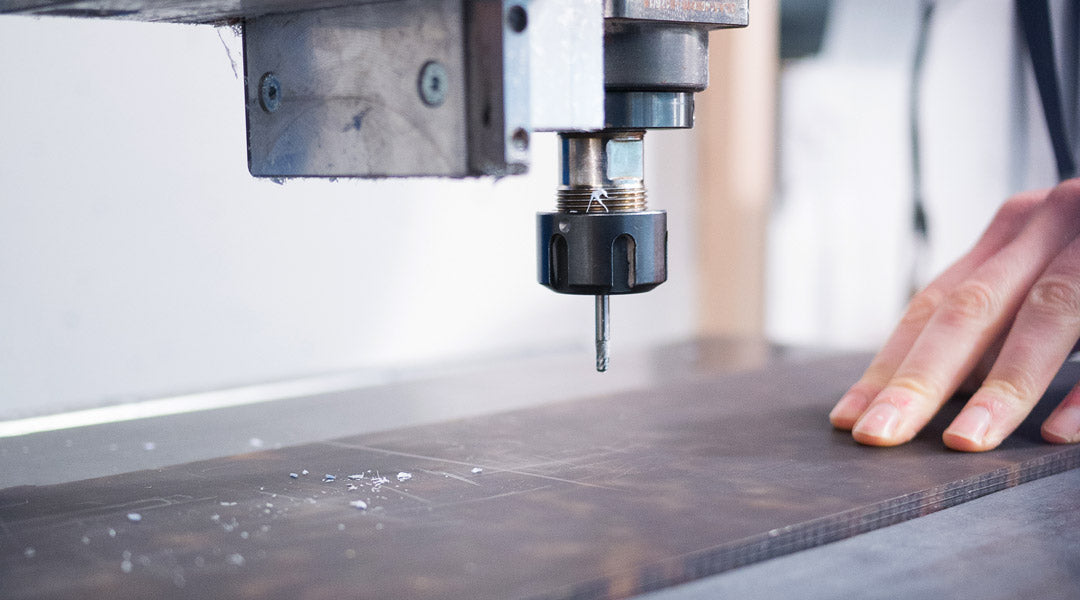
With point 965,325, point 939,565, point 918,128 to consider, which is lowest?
point 939,565

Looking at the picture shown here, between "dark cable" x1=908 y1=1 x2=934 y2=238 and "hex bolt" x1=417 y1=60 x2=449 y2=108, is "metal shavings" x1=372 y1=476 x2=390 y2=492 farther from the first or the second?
"dark cable" x1=908 y1=1 x2=934 y2=238

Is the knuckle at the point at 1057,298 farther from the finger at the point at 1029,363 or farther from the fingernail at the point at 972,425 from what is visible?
the fingernail at the point at 972,425

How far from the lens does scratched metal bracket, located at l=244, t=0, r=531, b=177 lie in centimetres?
67

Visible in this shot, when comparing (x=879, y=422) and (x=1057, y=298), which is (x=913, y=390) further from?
(x=1057, y=298)

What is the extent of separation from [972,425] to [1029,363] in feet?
0.36

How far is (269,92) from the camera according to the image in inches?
33.0

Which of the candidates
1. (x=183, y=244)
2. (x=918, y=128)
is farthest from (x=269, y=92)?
(x=918, y=128)

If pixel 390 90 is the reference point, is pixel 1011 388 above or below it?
below

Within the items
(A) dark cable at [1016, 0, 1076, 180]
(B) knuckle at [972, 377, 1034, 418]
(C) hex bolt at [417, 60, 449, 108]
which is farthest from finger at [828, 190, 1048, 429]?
(A) dark cable at [1016, 0, 1076, 180]

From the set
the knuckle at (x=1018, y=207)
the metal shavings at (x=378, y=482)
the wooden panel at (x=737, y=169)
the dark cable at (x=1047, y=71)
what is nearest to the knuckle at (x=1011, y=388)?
the knuckle at (x=1018, y=207)

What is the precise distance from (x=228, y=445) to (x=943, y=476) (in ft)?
2.15

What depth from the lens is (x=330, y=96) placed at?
2.56 feet

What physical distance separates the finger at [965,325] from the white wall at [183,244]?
690 mm

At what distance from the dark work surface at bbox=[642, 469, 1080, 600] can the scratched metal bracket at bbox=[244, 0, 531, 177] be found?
0.29 meters
